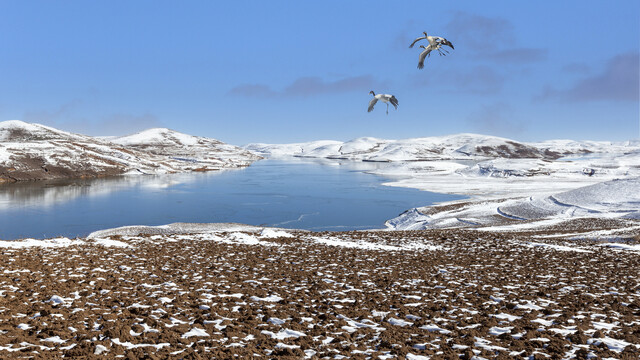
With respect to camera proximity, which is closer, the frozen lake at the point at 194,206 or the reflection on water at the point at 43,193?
the frozen lake at the point at 194,206

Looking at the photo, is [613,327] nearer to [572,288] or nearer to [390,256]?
[572,288]

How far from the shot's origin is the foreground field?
8.05 meters

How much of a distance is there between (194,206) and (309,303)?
4811 centimetres

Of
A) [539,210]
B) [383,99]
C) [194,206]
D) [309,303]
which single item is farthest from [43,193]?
[539,210]

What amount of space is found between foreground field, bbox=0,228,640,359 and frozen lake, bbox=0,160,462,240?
989 inches

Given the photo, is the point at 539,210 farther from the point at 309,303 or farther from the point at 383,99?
the point at 309,303

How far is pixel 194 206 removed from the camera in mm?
55875

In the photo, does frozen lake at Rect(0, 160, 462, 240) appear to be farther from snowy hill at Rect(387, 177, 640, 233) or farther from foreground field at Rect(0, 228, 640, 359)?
foreground field at Rect(0, 228, 640, 359)

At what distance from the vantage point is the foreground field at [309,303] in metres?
8.05

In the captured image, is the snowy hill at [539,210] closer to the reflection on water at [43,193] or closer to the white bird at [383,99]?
the white bird at [383,99]

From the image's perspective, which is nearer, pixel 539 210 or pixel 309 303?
pixel 309 303

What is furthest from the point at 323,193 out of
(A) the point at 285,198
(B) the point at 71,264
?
(B) the point at 71,264

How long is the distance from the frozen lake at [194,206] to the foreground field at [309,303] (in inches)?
989

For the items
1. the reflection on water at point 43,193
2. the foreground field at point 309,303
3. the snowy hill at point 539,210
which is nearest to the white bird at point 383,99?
the foreground field at point 309,303
